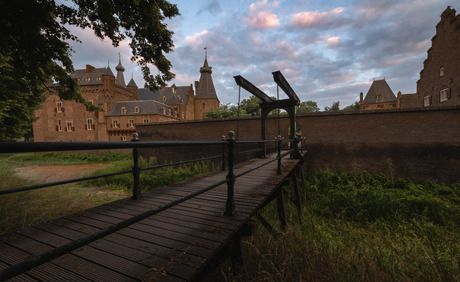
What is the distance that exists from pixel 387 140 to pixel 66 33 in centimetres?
1363

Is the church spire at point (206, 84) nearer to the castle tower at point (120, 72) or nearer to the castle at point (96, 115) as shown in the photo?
the castle at point (96, 115)

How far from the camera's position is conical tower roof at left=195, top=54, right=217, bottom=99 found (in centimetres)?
4330

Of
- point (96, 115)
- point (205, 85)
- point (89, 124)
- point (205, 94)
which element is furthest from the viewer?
point (205, 85)

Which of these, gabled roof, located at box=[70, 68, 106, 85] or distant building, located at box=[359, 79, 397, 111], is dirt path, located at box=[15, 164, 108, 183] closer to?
gabled roof, located at box=[70, 68, 106, 85]

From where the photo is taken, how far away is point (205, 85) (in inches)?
1718

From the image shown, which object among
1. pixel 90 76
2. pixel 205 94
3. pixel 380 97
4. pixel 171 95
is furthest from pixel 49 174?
pixel 380 97

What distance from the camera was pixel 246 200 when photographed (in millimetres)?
3031

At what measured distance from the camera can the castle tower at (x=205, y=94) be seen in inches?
1698

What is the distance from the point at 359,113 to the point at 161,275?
1203cm

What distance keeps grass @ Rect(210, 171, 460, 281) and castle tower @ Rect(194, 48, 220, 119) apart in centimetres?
3490

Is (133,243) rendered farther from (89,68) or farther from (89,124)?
(89,68)

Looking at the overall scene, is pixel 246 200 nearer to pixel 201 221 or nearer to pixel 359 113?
pixel 201 221

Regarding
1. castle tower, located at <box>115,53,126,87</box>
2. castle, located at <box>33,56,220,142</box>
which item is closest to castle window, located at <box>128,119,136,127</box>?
castle, located at <box>33,56,220,142</box>

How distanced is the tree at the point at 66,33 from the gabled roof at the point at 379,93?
44.8m
